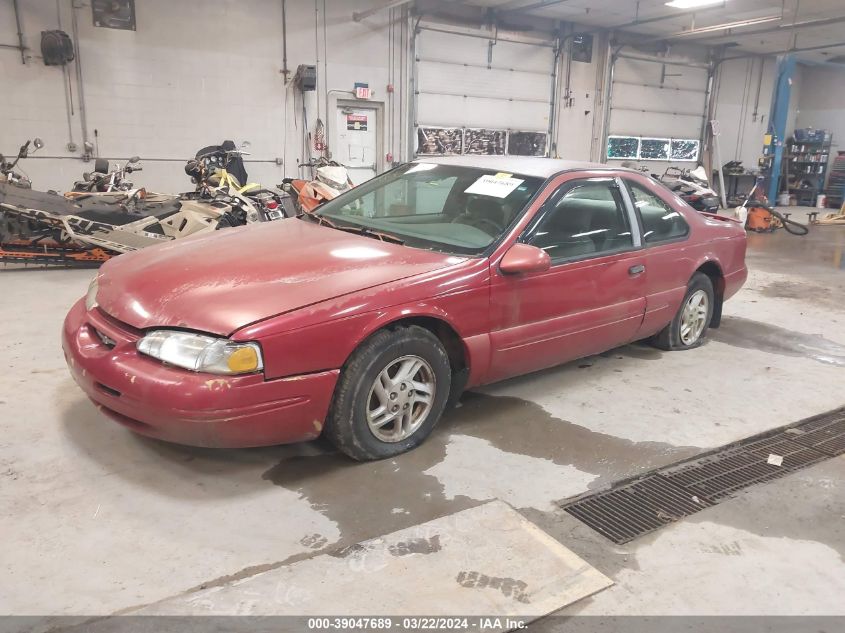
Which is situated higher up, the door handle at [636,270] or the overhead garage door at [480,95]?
the overhead garage door at [480,95]

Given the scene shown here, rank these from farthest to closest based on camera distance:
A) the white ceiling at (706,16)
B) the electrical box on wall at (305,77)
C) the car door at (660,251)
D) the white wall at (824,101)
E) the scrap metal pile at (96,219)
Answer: the white wall at (824,101) < the white ceiling at (706,16) < the electrical box on wall at (305,77) < the scrap metal pile at (96,219) < the car door at (660,251)

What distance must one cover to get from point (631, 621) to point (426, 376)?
135 cm

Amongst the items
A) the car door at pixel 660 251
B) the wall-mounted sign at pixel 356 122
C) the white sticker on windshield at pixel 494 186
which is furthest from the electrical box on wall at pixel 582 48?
the white sticker on windshield at pixel 494 186

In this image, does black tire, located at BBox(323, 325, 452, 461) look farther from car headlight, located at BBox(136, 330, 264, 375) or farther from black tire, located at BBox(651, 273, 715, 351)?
black tire, located at BBox(651, 273, 715, 351)

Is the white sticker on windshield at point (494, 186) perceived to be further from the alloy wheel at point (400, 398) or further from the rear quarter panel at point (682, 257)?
the alloy wheel at point (400, 398)

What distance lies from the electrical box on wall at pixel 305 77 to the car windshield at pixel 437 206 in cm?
682

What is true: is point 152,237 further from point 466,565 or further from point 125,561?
point 466,565

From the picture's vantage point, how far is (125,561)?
2086 mm

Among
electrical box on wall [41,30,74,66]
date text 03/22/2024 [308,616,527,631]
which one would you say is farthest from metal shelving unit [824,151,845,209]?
date text 03/22/2024 [308,616,527,631]

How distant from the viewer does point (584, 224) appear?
11.6 feet

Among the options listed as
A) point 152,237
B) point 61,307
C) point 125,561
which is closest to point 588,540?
point 125,561

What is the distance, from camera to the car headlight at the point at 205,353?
230cm

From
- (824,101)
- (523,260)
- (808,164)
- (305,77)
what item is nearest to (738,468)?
(523,260)

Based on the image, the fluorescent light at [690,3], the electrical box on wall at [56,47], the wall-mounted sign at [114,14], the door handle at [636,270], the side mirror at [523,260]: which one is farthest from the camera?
the fluorescent light at [690,3]
